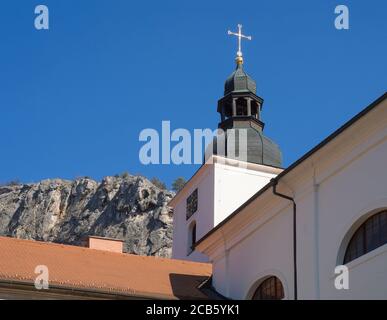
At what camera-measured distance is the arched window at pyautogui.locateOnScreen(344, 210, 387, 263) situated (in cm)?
1633

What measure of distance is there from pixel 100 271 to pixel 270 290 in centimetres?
425

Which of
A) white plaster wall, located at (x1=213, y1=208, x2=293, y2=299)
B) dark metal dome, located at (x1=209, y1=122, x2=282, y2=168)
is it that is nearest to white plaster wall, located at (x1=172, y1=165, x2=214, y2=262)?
dark metal dome, located at (x1=209, y1=122, x2=282, y2=168)

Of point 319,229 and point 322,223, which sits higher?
point 322,223

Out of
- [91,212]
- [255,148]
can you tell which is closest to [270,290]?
[255,148]

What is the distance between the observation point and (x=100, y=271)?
70.6 feet

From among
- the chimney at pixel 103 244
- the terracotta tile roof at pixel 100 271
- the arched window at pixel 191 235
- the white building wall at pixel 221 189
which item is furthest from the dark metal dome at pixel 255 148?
the terracotta tile roof at pixel 100 271

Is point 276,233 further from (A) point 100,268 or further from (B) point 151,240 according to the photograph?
(B) point 151,240

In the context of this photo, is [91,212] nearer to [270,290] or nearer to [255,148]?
[255,148]

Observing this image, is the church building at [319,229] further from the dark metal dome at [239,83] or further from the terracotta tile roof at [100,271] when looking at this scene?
the dark metal dome at [239,83]

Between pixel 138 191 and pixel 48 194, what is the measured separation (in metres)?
8.49

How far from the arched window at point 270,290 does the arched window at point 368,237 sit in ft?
9.07

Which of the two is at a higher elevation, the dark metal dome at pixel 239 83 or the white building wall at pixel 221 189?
the dark metal dome at pixel 239 83

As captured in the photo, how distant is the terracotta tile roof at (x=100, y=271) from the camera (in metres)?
20.0
